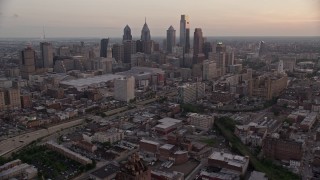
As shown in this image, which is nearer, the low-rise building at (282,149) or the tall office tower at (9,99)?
the low-rise building at (282,149)

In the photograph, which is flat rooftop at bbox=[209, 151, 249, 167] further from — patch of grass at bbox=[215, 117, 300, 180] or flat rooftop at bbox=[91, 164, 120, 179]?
flat rooftop at bbox=[91, 164, 120, 179]

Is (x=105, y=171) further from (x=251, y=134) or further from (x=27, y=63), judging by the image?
(x=27, y=63)

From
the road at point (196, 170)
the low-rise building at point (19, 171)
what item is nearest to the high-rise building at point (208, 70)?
the road at point (196, 170)

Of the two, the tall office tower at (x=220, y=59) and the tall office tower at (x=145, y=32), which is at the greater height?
the tall office tower at (x=145, y=32)

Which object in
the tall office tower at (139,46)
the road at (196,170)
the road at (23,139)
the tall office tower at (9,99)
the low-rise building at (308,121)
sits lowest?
the road at (196,170)

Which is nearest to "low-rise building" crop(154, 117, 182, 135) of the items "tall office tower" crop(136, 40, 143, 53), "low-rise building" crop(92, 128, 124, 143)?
Answer: "low-rise building" crop(92, 128, 124, 143)

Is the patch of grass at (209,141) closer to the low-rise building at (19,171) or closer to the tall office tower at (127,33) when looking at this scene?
the low-rise building at (19,171)

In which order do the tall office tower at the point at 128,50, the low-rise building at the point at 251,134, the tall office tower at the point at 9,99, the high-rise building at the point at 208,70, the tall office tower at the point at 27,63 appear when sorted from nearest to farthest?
1. the low-rise building at the point at 251,134
2. the tall office tower at the point at 9,99
3. the tall office tower at the point at 27,63
4. the high-rise building at the point at 208,70
5. the tall office tower at the point at 128,50

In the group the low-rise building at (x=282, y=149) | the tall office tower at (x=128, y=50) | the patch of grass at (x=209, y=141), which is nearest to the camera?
the low-rise building at (x=282, y=149)
